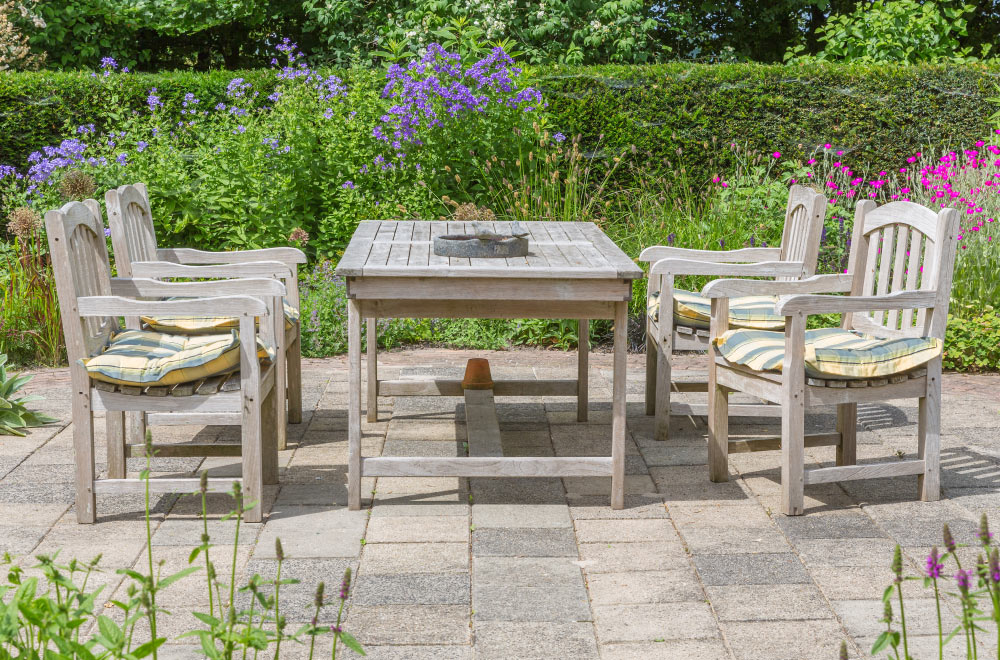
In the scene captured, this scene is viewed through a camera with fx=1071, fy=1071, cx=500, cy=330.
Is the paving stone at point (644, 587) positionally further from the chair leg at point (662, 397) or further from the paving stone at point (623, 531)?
the chair leg at point (662, 397)

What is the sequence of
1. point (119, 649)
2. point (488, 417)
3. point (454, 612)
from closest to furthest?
point (119, 649)
point (454, 612)
point (488, 417)

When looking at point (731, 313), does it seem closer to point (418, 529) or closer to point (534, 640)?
point (418, 529)

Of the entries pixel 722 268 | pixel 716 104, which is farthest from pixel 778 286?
pixel 716 104

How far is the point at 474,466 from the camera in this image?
3.77 metres

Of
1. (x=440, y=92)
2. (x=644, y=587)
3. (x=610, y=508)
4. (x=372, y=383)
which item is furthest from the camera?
(x=440, y=92)

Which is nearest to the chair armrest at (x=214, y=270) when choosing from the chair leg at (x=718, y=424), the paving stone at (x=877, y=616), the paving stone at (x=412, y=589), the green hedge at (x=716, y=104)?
the paving stone at (x=412, y=589)

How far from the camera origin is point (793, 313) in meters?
3.54

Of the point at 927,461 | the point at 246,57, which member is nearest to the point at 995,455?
A: the point at 927,461

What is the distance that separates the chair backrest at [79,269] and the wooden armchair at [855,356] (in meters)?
2.22

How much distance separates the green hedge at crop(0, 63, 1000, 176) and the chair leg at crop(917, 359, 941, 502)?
4955mm

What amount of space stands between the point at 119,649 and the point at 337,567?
1620 millimetres

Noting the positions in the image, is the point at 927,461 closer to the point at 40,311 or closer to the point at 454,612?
the point at 454,612

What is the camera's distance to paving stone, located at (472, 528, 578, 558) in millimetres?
3361

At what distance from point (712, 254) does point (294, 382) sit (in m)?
2.00
